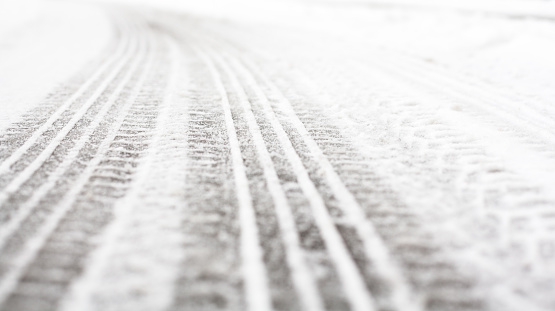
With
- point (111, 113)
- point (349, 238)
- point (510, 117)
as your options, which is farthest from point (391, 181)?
point (111, 113)

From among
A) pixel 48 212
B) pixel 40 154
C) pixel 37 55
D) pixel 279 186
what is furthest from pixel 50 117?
pixel 37 55

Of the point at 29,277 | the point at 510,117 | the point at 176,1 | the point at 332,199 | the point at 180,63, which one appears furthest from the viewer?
the point at 176,1

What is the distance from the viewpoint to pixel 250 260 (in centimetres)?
217

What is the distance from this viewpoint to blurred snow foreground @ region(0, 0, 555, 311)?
2.02 m

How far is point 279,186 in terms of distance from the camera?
9.47 ft

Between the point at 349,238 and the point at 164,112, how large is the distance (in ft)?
9.68

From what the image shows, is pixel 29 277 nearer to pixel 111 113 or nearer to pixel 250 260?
pixel 250 260

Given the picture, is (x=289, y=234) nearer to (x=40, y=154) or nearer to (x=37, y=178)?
(x=37, y=178)

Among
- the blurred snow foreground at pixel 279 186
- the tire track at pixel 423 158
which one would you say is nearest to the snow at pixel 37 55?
the blurred snow foreground at pixel 279 186

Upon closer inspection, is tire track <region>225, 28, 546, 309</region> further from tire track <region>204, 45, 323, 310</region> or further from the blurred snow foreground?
tire track <region>204, 45, 323, 310</region>

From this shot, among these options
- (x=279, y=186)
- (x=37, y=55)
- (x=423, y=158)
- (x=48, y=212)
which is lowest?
(x=48, y=212)

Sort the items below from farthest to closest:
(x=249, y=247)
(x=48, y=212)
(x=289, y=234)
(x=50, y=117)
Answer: (x=50, y=117) → (x=48, y=212) → (x=289, y=234) → (x=249, y=247)

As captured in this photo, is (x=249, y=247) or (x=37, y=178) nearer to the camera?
(x=249, y=247)

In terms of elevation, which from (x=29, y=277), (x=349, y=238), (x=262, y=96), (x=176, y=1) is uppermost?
(x=176, y=1)
